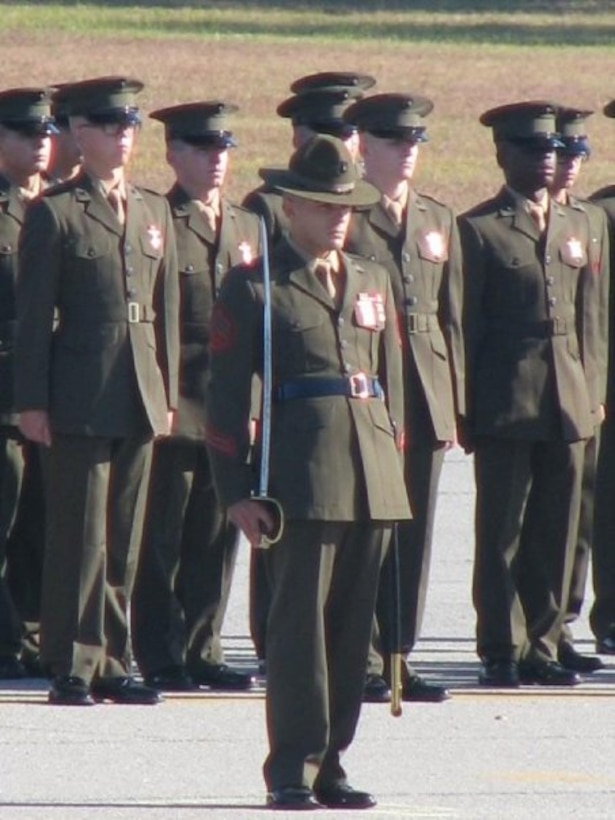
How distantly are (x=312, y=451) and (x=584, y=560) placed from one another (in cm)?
303

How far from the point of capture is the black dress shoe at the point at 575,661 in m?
10.1

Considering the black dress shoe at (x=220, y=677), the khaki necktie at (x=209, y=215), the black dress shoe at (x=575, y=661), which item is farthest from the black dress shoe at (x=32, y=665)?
the black dress shoe at (x=575, y=661)

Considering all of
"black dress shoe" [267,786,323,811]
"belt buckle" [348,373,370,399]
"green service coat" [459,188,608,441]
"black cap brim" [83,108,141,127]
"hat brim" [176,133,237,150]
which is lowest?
"black dress shoe" [267,786,323,811]

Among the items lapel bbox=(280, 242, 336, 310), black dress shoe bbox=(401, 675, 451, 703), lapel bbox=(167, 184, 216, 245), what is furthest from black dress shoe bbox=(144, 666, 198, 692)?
lapel bbox=(280, 242, 336, 310)

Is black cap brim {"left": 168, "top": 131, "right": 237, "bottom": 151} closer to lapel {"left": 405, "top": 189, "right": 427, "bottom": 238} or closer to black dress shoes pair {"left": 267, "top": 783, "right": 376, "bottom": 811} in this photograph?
lapel {"left": 405, "top": 189, "right": 427, "bottom": 238}

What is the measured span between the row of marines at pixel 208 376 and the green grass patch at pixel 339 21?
106ft

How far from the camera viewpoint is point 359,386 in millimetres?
7738

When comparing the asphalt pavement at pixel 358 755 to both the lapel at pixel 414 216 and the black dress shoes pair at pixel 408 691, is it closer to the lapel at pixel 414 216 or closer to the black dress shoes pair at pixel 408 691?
the black dress shoes pair at pixel 408 691

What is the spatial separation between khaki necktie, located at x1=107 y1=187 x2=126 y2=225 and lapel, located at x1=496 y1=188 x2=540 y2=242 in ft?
4.82

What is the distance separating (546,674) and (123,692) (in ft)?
5.26

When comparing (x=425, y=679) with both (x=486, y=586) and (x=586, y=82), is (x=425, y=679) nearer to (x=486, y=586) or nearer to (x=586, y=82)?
(x=486, y=586)

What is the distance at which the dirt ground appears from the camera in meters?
28.3

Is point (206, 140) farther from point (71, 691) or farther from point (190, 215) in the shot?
point (71, 691)

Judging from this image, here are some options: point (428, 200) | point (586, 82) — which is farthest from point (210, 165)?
point (586, 82)
